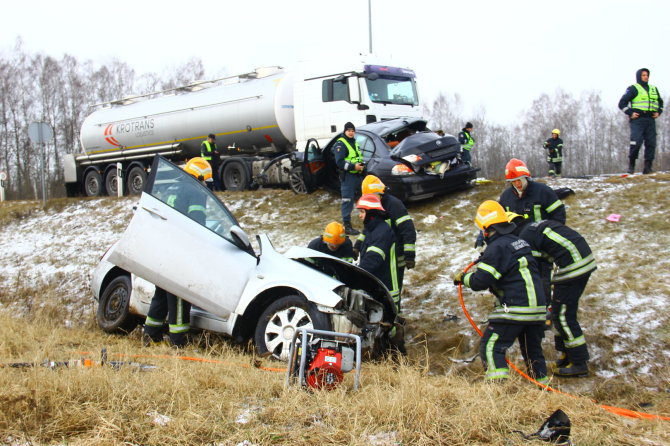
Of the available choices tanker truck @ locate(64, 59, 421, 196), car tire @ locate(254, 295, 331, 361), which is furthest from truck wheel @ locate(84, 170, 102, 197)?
car tire @ locate(254, 295, 331, 361)

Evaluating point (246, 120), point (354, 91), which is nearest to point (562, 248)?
point (354, 91)

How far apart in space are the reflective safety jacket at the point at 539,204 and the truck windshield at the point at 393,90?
25.0 ft

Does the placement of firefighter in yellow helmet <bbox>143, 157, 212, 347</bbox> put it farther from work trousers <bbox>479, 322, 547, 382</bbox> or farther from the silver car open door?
work trousers <bbox>479, 322, 547, 382</bbox>

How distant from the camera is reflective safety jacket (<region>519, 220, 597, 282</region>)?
17.9ft

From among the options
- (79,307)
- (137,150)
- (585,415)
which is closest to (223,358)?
(585,415)

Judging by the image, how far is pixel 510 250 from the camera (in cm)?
482

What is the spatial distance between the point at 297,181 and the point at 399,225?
6.86m

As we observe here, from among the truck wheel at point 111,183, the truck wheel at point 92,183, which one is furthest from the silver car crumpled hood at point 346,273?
the truck wheel at point 92,183

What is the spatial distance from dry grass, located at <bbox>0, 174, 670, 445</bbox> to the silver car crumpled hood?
594 mm

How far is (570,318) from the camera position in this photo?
5.48 metres

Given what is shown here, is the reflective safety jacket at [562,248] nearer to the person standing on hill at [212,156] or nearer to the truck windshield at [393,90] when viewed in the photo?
the truck windshield at [393,90]

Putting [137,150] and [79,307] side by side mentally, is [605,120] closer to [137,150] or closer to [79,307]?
[137,150]

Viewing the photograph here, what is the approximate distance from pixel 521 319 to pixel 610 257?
362 cm

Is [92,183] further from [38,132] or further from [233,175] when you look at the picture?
[233,175]
